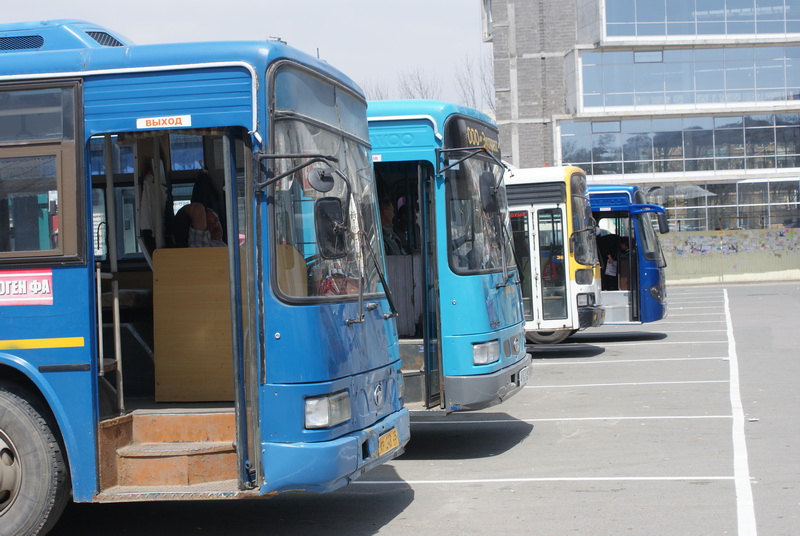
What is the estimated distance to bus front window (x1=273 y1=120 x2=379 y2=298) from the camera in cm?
596

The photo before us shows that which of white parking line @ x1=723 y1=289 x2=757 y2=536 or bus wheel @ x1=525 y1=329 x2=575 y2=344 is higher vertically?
bus wheel @ x1=525 y1=329 x2=575 y2=344

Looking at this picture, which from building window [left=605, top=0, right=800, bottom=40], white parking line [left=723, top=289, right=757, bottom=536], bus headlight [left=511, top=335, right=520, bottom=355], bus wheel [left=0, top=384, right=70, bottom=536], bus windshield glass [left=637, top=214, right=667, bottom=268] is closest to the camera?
bus wheel [left=0, top=384, right=70, bottom=536]

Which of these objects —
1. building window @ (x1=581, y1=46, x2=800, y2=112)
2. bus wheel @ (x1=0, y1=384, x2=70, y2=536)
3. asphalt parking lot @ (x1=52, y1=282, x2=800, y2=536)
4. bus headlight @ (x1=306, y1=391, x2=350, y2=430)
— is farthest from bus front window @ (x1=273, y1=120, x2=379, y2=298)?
building window @ (x1=581, y1=46, x2=800, y2=112)

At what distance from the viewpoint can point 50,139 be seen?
20.3 feet

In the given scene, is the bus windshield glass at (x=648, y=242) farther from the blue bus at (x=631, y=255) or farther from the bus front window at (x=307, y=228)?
the bus front window at (x=307, y=228)

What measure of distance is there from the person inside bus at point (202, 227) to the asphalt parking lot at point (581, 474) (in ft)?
6.78

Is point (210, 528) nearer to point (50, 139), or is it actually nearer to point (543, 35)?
point (50, 139)

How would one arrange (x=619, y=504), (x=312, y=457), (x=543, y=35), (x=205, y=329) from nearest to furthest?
(x=312, y=457) → (x=205, y=329) → (x=619, y=504) → (x=543, y=35)

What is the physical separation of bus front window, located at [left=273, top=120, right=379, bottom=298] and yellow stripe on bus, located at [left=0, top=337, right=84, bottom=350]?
4.38 ft

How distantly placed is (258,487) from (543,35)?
44.4 m

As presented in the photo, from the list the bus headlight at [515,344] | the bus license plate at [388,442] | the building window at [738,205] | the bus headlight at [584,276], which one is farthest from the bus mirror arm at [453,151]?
the building window at [738,205]

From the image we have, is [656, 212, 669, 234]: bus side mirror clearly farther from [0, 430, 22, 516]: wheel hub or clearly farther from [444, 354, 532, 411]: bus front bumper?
[0, 430, 22, 516]: wheel hub

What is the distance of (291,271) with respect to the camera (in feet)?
19.7

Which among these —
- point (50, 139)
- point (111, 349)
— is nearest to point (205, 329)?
point (111, 349)
